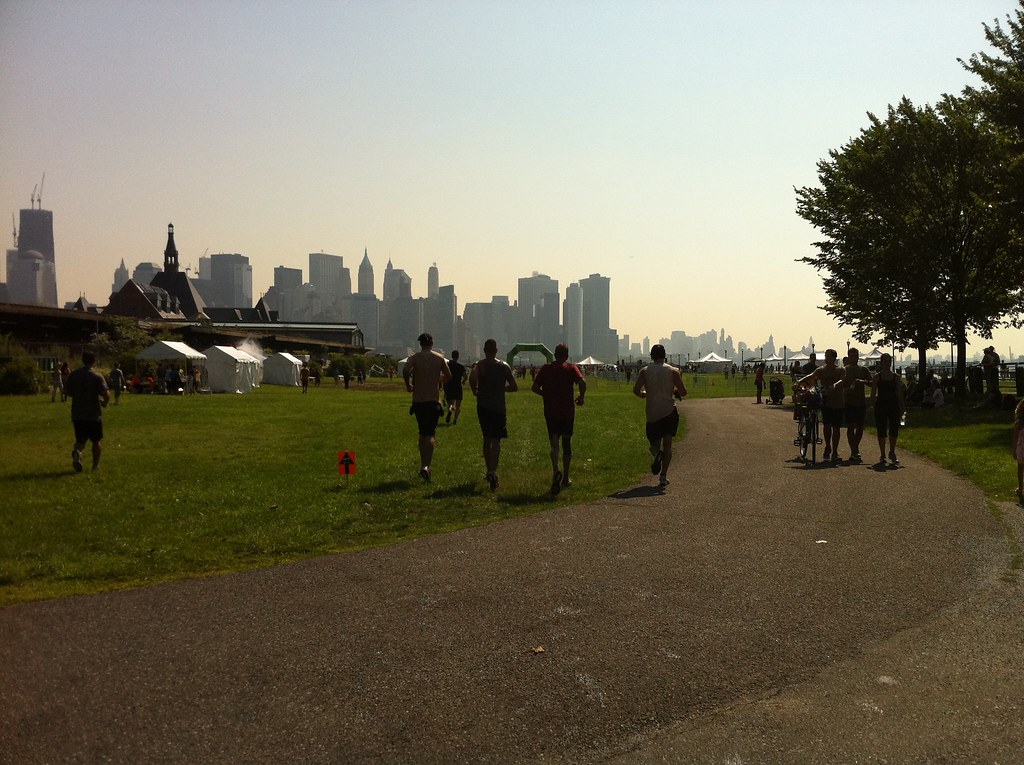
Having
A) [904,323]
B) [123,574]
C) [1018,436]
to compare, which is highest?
[904,323]

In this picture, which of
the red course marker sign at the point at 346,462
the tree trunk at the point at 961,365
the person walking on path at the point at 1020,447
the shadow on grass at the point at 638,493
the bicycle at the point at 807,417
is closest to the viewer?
the person walking on path at the point at 1020,447

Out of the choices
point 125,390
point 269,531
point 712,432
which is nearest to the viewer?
point 269,531

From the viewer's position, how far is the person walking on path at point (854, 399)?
16156 millimetres

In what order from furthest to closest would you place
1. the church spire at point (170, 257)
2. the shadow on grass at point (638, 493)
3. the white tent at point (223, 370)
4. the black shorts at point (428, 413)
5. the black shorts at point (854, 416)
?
1. the church spire at point (170, 257)
2. the white tent at point (223, 370)
3. the black shorts at point (854, 416)
4. the black shorts at point (428, 413)
5. the shadow on grass at point (638, 493)

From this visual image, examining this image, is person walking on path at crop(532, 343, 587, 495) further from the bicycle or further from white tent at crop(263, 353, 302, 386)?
white tent at crop(263, 353, 302, 386)

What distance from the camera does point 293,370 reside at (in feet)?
222

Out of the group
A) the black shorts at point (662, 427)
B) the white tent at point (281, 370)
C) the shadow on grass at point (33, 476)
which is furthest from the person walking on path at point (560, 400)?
the white tent at point (281, 370)

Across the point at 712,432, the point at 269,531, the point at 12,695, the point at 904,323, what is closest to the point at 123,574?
the point at 269,531

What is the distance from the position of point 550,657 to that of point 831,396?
41.3 feet

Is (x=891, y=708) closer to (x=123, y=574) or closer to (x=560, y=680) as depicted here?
(x=560, y=680)

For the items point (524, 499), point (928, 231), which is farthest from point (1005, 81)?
point (524, 499)

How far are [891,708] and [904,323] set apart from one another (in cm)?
3710

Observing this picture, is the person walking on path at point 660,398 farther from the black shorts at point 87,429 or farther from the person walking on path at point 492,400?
the black shorts at point 87,429

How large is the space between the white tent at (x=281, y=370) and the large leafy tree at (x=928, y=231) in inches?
1674
